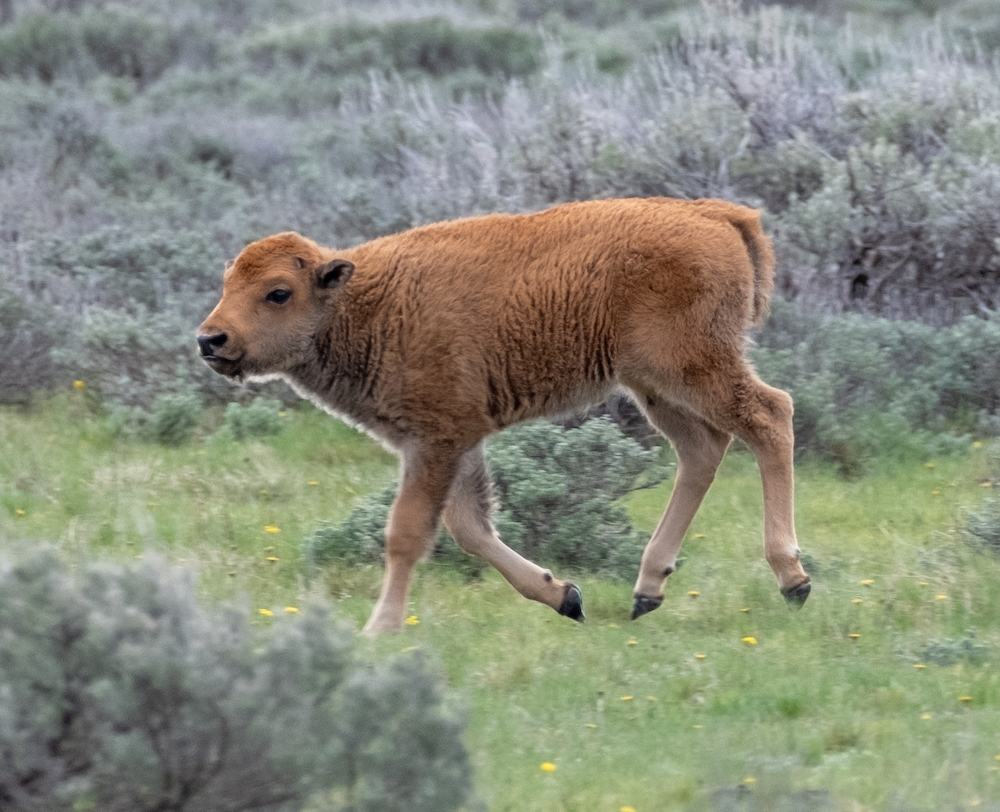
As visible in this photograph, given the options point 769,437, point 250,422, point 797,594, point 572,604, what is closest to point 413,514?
point 572,604

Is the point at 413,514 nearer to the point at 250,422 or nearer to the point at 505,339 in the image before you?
the point at 505,339

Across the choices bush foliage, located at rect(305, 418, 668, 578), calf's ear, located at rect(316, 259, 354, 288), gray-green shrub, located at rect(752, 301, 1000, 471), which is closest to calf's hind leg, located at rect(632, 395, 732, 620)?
bush foliage, located at rect(305, 418, 668, 578)

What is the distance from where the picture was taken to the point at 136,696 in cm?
311

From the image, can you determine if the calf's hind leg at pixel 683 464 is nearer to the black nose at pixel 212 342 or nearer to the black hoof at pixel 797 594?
the black hoof at pixel 797 594

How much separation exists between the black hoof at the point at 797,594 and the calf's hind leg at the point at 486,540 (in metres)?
0.91

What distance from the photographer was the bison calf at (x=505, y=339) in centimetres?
A: 568

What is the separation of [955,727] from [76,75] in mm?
25192

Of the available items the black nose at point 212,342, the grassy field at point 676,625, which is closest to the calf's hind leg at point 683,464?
the grassy field at point 676,625

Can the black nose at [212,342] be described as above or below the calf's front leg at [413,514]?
above

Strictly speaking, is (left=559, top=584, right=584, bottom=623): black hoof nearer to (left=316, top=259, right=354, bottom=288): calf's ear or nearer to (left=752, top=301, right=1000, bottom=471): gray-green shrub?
(left=316, top=259, right=354, bottom=288): calf's ear

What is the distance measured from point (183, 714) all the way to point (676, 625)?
3.11 m

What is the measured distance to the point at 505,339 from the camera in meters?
5.78

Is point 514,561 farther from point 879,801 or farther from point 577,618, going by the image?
point 879,801

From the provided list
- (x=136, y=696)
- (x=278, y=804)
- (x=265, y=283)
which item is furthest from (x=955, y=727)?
(x=265, y=283)
